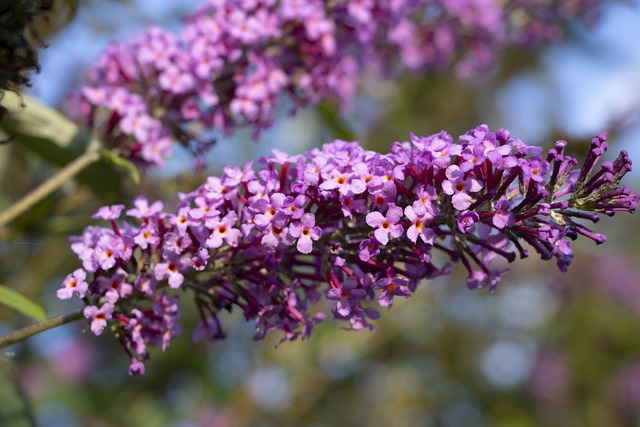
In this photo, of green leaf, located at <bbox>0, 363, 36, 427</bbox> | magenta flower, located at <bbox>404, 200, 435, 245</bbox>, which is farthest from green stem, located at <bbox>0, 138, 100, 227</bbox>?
magenta flower, located at <bbox>404, 200, 435, 245</bbox>

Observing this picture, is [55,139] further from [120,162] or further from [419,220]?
[419,220]

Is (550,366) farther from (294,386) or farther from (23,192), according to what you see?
(23,192)

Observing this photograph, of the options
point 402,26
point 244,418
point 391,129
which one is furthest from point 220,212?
point 244,418

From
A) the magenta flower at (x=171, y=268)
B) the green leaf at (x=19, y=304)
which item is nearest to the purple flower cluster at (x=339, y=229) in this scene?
the magenta flower at (x=171, y=268)

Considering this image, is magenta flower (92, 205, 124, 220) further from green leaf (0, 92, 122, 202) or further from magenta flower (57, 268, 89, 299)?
green leaf (0, 92, 122, 202)

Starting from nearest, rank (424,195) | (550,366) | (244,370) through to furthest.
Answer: (424,195) < (244,370) < (550,366)

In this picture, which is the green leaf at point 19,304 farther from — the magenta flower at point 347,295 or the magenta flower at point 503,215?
the magenta flower at point 503,215
